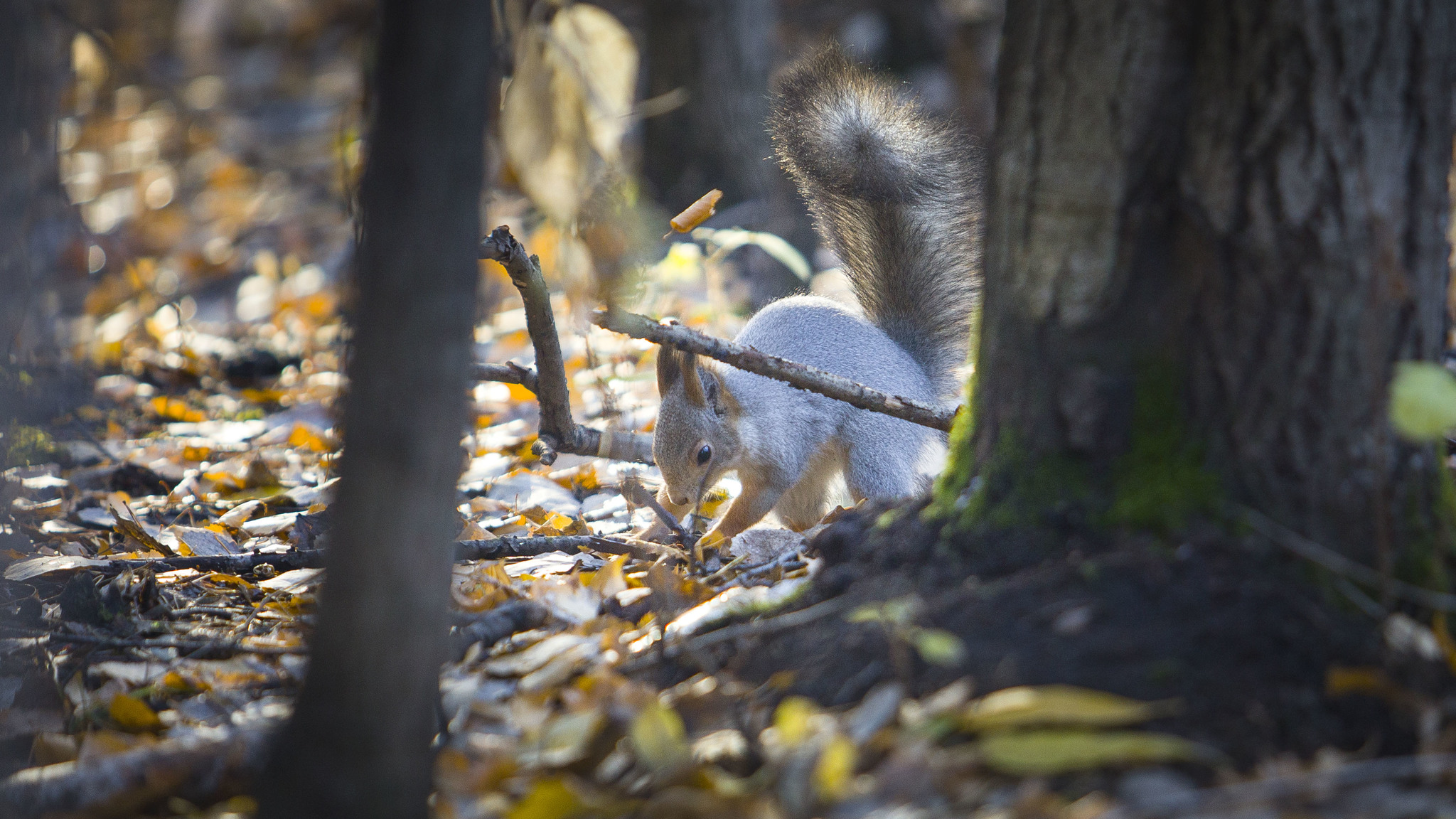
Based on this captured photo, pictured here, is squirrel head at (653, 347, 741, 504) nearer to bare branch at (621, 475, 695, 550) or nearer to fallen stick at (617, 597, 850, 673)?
bare branch at (621, 475, 695, 550)

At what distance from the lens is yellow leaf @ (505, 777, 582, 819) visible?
3.26 ft

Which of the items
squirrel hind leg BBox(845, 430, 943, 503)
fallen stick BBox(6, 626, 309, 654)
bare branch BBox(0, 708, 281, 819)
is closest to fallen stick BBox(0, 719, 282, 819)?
bare branch BBox(0, 708, 281, 819)

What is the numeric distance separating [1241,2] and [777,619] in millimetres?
883

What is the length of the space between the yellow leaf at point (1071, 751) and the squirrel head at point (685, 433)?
5.43ft

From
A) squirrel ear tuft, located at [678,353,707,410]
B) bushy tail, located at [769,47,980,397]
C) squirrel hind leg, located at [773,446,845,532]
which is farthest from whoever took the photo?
squirrel hind leg, located at [773,446,845,532]

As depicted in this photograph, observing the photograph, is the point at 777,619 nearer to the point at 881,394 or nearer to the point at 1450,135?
the point at 881,394

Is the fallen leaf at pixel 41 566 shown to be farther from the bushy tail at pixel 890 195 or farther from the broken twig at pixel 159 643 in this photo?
the bushy tail at pixel 890 195

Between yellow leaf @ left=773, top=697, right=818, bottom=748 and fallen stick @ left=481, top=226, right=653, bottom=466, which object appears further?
fallen stick @ left=481, top=226, right=653, bottom=466

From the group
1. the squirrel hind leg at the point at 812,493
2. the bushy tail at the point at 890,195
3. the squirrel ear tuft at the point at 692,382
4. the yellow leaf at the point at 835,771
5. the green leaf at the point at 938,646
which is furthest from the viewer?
the squirrel hind leg at the point at 812,493

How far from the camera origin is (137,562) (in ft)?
6.29

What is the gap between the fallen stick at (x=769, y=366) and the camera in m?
1.75

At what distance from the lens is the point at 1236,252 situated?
120cm

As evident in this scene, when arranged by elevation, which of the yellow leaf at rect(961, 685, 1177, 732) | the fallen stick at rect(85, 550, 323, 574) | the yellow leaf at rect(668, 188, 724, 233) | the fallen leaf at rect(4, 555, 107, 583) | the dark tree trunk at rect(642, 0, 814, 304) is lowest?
the yellow leaf at rect(961, 685, 1177, 732)

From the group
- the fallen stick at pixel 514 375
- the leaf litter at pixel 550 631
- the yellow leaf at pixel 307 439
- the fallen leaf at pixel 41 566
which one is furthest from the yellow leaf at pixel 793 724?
the yellow leaf at pixel 307 439
